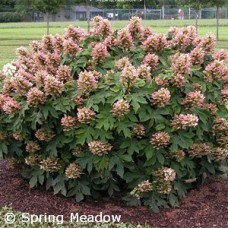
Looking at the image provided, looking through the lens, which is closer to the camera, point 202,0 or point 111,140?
point 111,140

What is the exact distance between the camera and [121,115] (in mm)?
3955

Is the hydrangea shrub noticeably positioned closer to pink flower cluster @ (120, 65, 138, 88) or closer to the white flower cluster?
pink flower cluster @ (120, 65, 138, 88)

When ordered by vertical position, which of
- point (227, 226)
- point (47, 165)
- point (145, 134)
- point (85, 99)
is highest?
point (85, 99)

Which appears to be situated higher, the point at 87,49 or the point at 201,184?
the point at 87,49

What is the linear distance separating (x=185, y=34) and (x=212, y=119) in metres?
0.84

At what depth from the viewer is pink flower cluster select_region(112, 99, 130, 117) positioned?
3918mm

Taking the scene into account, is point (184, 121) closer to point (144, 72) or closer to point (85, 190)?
point (144, 72)

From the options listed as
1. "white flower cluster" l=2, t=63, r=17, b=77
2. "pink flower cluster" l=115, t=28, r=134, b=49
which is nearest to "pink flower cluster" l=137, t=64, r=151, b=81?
"pink flower cluster" l=115, t=28, r=134, b=49

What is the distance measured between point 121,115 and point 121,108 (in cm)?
6

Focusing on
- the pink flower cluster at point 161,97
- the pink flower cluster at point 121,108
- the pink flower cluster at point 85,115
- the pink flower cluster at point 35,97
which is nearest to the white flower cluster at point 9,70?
the pink flower cluster at point 35,97

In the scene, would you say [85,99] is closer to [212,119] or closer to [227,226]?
[212,119]

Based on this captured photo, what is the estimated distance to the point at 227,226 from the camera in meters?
4.09

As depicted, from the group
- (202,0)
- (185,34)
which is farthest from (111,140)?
(202,0)

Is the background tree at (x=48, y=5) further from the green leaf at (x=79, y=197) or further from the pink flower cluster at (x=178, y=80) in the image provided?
the pink flower cluster at (x=178, y=80)
